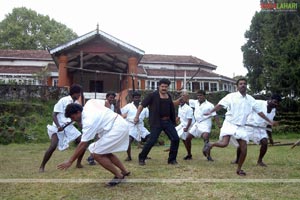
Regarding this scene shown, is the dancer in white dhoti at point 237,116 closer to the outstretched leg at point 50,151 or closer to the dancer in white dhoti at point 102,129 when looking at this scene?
the dancer in white dhoti at point 102,129

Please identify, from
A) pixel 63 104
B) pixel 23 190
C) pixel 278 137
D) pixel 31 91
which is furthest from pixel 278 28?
pixel 23 190

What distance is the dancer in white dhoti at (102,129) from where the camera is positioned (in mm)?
5531

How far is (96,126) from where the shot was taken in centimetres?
556

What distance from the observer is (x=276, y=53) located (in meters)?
21.9

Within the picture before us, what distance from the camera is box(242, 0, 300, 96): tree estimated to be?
20.5 m

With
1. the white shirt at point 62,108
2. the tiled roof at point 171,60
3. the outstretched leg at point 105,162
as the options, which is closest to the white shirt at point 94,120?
the outstretched leg at point 105,162

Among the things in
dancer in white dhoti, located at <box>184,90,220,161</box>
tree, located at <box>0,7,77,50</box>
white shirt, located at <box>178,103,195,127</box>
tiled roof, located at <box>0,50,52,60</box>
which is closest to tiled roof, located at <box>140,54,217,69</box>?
tiled roof, located at <box>0,50,52,60</box>

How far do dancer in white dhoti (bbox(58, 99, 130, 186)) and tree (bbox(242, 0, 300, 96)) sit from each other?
16.3 meters

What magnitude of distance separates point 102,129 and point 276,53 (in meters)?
18.3

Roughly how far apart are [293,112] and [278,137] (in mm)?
3461

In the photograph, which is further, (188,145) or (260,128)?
(188,145)

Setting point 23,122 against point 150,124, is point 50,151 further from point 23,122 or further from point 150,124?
point 23,122

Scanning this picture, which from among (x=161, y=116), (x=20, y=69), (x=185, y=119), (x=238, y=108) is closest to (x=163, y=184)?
(x=238, y=108)

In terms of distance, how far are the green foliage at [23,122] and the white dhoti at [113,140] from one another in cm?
1025
